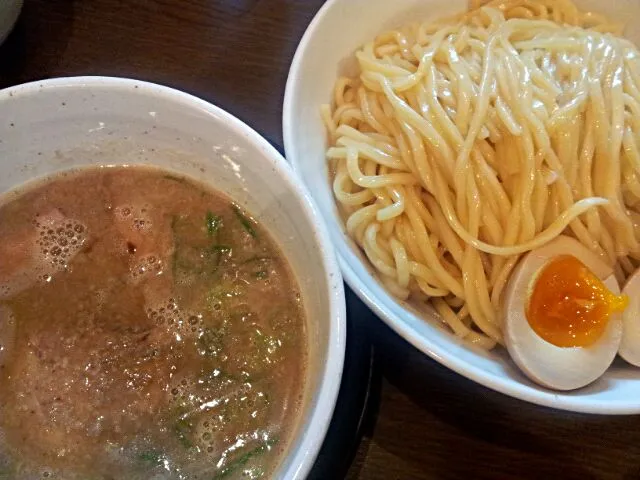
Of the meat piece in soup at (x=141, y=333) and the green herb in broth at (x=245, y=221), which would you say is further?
the green herb in broth at (x=245, y=221)

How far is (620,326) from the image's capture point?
4.07 ft

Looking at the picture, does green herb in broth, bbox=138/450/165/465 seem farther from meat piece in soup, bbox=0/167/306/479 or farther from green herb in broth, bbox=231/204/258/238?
green herb in broth, bbox=231/204/258/238

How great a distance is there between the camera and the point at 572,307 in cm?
120

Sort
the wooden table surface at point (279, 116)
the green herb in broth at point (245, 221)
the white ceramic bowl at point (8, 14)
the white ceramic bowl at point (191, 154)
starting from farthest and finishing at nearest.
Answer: the white ceramic bowl at point (8, 14) < the wooden table surface at point (279, 116) < the green herb in broth at point (245, 221) < the white ceramic bowl at point (191, 154)

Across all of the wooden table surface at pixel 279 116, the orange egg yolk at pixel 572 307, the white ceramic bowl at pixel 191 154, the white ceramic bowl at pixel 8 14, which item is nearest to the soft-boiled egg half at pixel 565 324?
the orange egg yolk at pixel 572 307

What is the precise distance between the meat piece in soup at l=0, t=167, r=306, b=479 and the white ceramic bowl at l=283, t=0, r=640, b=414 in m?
0.25

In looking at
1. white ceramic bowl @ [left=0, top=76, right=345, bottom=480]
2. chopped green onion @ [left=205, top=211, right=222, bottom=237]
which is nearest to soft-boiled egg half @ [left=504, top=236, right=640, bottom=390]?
white ceramic bowl @ [left=0, top=76, right=345, bottom=480]

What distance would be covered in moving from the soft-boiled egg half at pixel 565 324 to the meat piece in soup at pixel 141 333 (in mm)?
482

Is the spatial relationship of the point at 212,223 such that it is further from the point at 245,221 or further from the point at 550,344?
the point at 550,344

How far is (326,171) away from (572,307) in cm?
61

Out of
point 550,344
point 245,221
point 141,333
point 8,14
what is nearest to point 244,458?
point 141,333

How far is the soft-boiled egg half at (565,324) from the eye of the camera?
1.18 metres

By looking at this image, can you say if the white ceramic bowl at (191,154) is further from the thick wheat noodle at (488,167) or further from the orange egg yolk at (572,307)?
the orange egg yolk at (572,307)

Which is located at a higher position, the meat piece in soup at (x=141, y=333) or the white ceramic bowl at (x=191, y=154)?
the white ceramic bowl at (x=191, y=154)
